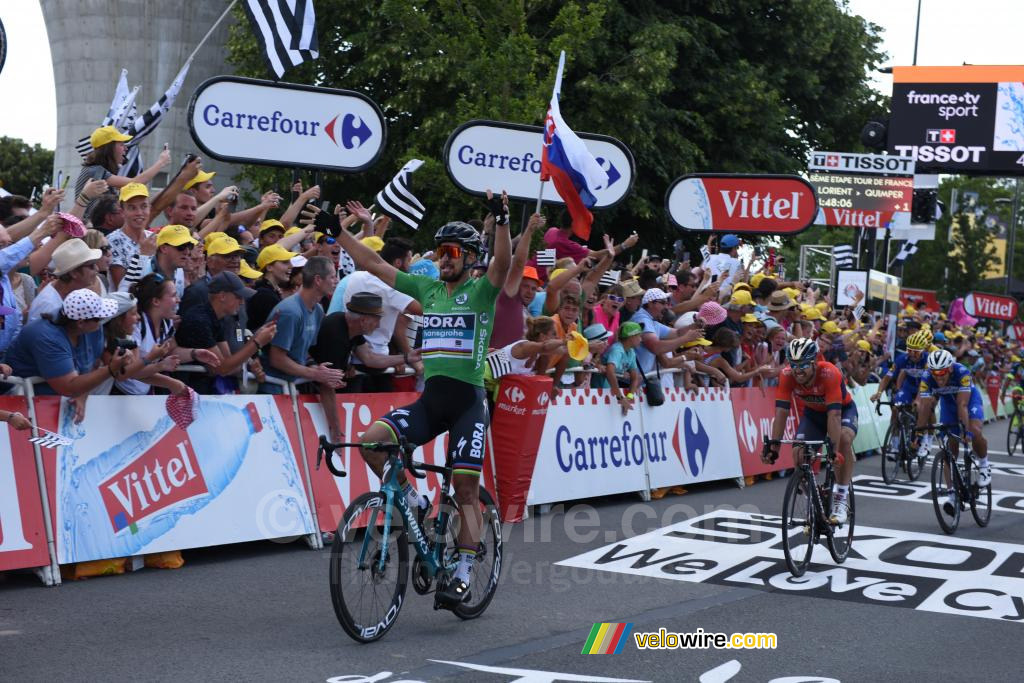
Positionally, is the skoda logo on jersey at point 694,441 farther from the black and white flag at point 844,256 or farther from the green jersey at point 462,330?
the black and white flag at point 844,256

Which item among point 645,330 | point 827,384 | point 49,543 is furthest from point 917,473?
point 49,543

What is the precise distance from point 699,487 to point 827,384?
486 centimetres

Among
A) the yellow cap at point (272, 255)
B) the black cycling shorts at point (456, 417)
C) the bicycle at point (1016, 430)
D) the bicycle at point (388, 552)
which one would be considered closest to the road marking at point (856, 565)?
the bicycle at point (388, 552)

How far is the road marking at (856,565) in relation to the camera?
9500 mm

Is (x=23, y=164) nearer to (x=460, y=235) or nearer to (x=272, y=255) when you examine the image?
(x=272, y=255)

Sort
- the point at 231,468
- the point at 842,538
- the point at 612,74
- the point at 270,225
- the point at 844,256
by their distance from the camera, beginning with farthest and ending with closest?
the point at 844,256 < the point at 612,74 < the point at 270,225 < the point at 842,538 < the point at 231,468

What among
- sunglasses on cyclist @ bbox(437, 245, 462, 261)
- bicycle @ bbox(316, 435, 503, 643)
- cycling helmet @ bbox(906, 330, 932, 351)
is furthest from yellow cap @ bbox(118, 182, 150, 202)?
cycling helmet @ bbox(906, 330, 932, 351)

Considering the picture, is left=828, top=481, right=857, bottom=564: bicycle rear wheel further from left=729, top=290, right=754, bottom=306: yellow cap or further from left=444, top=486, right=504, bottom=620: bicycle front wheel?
left=729, top=290, right=754, bottom=306: yellow cap

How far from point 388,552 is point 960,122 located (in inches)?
1161

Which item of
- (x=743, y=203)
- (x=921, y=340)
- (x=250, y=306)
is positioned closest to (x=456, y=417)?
(x=250, y=306)

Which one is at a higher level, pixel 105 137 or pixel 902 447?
pixel 105 137

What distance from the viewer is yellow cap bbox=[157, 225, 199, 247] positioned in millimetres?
9602

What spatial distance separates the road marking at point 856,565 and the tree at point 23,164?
5784 cm

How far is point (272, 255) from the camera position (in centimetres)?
1095
